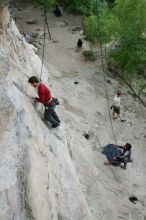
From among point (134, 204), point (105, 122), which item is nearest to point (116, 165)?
point (134, 204)

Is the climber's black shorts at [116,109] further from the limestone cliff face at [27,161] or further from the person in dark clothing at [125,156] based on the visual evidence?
the limestone cliff face at [27,161]

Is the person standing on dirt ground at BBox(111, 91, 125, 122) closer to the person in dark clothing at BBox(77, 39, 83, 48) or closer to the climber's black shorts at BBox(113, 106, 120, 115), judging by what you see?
the climber's black shorts at BBox(113, 106, 120, 115)

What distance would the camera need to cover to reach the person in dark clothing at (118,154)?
16.0 meters

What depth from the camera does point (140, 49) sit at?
21.0 m

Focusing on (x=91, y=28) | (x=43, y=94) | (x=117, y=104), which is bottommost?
(x=117, y=104)

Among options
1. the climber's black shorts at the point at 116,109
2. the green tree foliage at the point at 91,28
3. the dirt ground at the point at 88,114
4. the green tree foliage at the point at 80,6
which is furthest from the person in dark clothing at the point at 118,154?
the green tree foliage at the point at 80,6

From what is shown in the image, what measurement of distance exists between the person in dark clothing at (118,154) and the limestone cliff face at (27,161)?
3922 mm

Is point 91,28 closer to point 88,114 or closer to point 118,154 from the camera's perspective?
point 88,114

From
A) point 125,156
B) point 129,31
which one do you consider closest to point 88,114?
point 125,156

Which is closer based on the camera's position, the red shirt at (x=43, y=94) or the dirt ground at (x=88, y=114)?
the red shirt at (x=43, y=94)

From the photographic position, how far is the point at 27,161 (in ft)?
31.6

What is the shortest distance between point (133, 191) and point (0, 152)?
7588 mm

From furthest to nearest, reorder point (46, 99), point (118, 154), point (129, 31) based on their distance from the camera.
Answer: point (129, 31)
point (118, 154)
point (46, 99)

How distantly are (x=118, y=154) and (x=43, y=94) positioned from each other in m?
5.82
